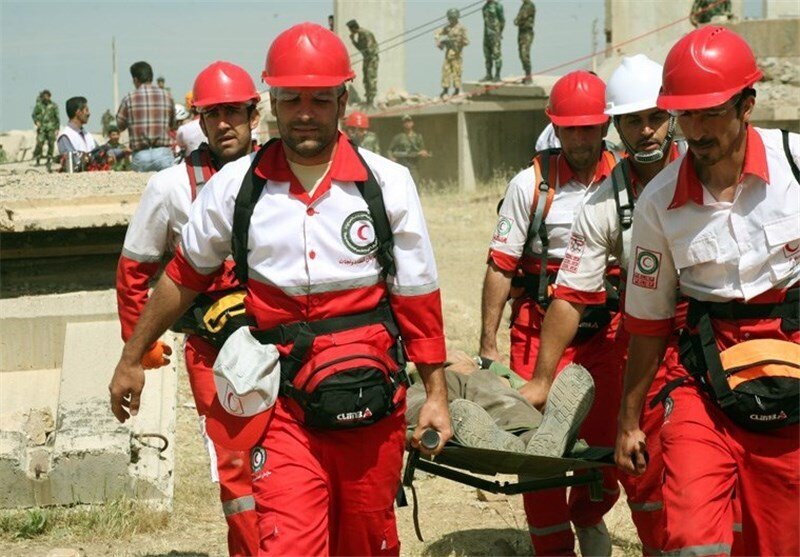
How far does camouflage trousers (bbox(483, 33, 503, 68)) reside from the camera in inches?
1241

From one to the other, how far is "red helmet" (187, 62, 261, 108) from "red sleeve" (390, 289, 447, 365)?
1.94m

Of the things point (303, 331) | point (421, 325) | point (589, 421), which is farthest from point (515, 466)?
point (589, 421)

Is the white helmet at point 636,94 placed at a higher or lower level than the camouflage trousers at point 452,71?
lower

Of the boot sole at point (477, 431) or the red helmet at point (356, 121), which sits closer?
the boot sole at point (477, 431)

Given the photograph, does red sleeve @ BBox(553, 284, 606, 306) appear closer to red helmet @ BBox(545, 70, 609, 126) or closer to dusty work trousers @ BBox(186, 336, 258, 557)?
red helmet @ BBox(545, 70, 609, 126)

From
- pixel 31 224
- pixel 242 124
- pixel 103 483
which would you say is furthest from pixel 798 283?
pixel 31 224

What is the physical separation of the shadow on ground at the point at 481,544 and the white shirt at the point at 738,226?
3.06m

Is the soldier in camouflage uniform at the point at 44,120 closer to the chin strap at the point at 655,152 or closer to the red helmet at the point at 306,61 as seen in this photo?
the chin strap at the point at 655,152

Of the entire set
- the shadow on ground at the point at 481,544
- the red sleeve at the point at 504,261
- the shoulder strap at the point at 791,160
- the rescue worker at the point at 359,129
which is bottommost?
the shadow on ground at the point at 481,544

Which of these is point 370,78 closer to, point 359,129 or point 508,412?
point 359,129

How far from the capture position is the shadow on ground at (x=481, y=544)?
748 centimetres

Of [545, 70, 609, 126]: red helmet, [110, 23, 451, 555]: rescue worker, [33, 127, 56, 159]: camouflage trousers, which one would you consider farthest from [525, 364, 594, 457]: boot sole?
[33, 127, 56, 159]: camouflage trousers

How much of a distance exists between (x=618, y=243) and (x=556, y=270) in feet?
2.39

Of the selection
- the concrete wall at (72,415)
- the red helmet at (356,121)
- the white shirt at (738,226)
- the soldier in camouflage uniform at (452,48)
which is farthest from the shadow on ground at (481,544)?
the soldier in camouflage uniform at (452,48)
